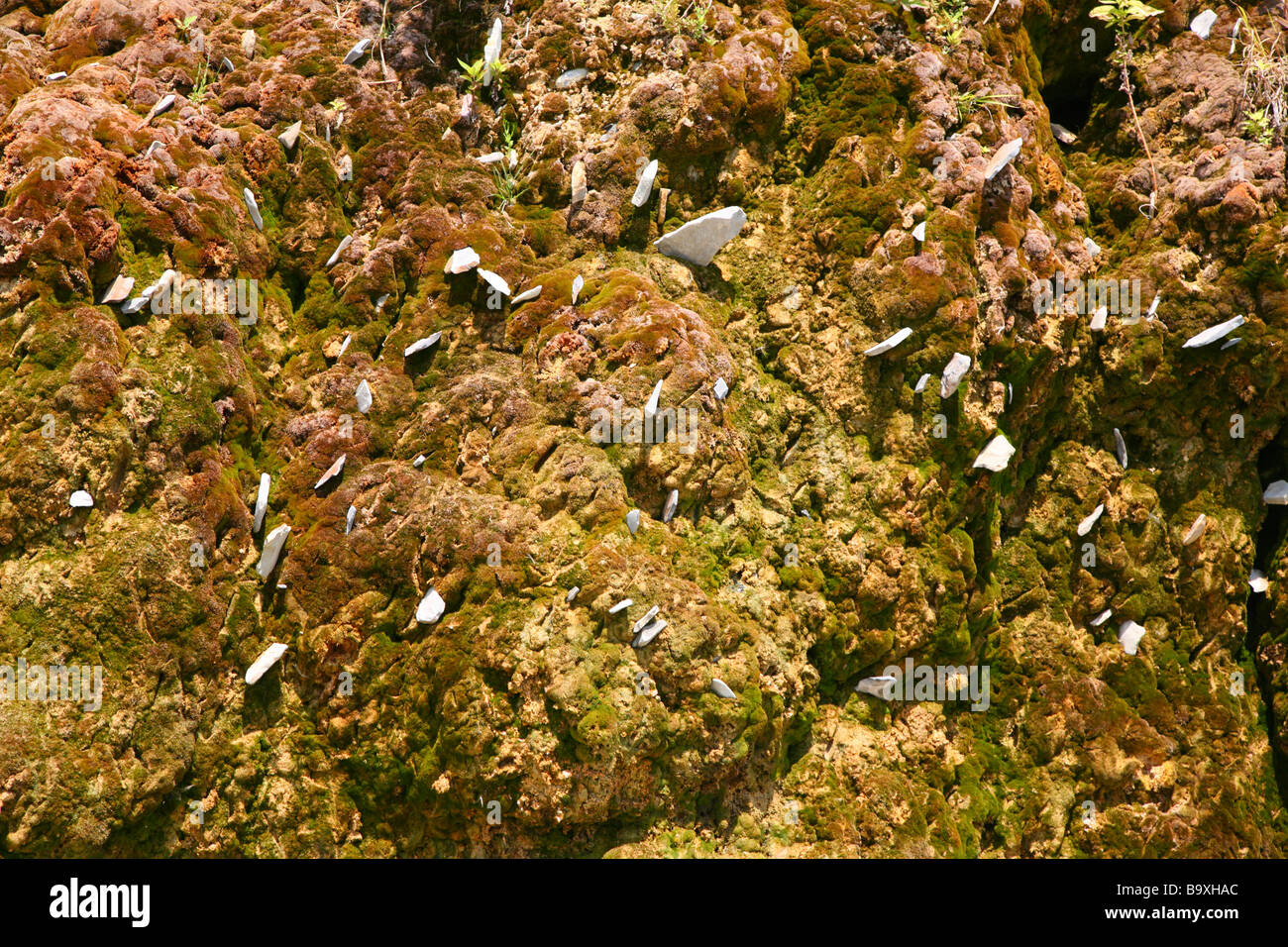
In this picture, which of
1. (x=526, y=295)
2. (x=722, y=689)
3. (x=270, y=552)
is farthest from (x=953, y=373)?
(x=270, y=552)

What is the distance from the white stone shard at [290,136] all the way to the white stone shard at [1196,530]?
7.09 meters

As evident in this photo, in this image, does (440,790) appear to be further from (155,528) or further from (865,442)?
(865,442)

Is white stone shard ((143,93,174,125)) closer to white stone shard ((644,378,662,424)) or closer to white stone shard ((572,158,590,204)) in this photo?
white stone shard ((572,158,590,204))

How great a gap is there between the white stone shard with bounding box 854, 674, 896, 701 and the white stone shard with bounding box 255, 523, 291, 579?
150 inches

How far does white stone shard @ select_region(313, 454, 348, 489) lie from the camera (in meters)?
6.14

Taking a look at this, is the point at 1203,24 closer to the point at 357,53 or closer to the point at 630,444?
the point at 630,444

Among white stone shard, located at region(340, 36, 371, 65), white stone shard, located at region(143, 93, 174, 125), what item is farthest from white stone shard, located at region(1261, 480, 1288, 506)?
white stone shard, located at region(143, 93, 174, 125)

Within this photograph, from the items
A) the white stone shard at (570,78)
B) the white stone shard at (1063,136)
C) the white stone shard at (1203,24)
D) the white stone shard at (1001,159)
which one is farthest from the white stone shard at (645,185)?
the white stone shard at (1203,24)

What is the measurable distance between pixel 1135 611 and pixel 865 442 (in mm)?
2477

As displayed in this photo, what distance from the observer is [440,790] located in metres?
5.55

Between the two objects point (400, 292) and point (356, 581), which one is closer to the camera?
point (356, 581)

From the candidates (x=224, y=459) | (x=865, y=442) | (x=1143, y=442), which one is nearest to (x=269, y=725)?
(x=224, y=459)

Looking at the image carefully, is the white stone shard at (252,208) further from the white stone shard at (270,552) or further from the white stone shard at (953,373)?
the white stone shard at (953,373)

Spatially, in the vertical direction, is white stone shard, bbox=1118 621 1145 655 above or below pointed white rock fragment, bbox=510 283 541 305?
below
